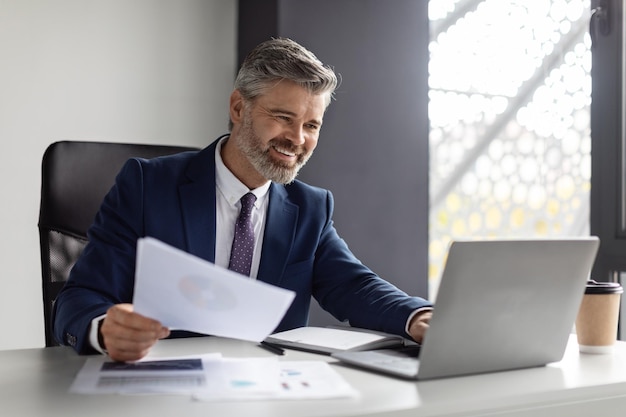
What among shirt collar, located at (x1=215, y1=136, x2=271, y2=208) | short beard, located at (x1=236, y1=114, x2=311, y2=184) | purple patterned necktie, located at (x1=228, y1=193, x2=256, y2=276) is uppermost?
short beard, located at (x1=236, y1=114, x2=311, y2=184)

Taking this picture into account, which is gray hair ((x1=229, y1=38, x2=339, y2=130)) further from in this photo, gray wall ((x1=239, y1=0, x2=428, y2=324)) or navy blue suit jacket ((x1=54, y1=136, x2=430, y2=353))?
gray wall ((x1=239, y1=0, x2=428, y2=324))

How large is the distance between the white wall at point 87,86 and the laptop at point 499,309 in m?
1.95

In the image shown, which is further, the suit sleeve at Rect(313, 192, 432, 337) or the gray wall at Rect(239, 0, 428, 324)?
the gray wall at Rect(239, 0, 428, 324)

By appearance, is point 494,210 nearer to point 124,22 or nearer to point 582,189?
point 582,189

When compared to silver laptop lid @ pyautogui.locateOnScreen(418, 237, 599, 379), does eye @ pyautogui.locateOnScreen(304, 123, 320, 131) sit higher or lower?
higher

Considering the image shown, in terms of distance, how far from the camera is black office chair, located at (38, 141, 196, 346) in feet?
5.99

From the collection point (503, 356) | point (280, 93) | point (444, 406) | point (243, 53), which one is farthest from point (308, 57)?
point (243, 53)

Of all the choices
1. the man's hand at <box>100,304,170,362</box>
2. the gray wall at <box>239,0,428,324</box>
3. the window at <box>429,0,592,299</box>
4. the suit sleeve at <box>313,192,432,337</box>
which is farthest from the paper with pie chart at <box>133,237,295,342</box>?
the window at <box>429,0,592,299</box>

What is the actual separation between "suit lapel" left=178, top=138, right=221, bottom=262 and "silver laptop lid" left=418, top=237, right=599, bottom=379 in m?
0.73

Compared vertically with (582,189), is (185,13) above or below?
above

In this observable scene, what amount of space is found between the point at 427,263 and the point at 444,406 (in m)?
2.53

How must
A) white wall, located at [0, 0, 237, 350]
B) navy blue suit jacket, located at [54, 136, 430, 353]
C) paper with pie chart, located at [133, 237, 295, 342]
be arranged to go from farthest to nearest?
white wall, located at [0, 0, 237, 350], navy blue suit jacket, located at [54, 136, 430, 353], paper with pie chart, located at [133, 237, 295, 342]

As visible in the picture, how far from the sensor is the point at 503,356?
3.88 feet

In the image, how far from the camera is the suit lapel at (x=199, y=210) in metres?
1.69
